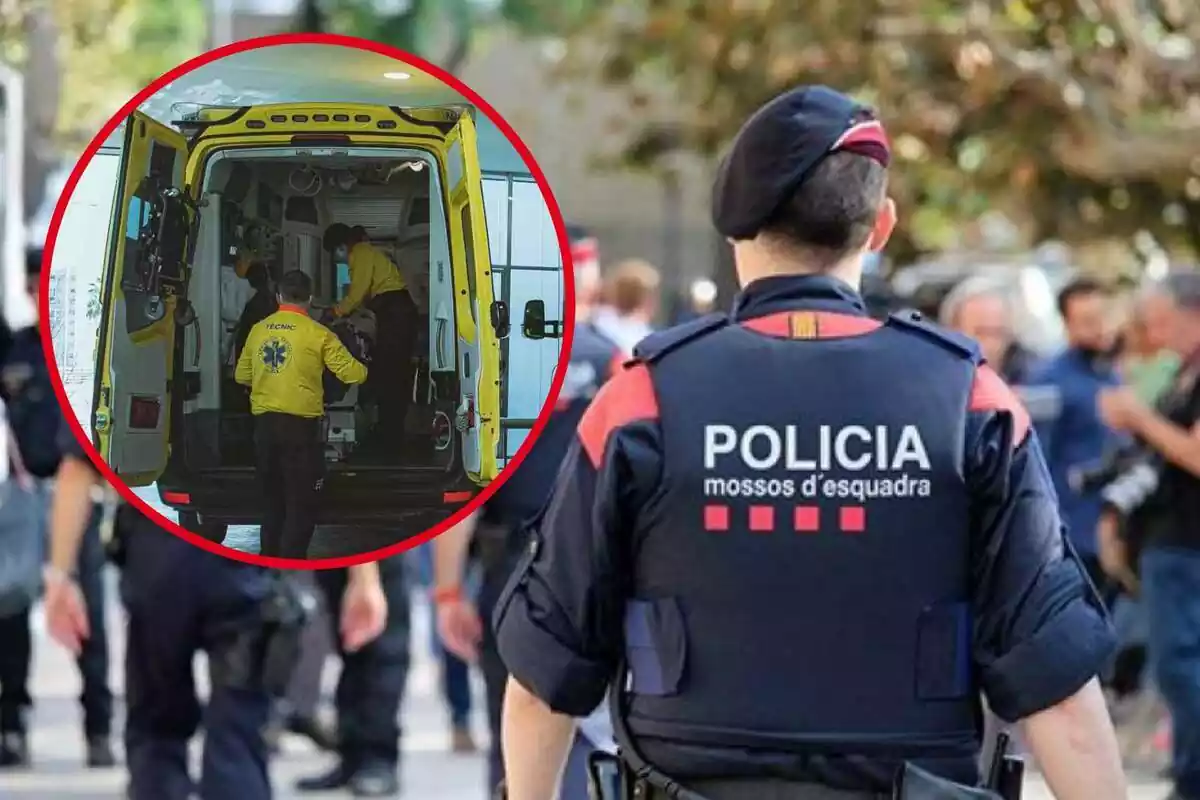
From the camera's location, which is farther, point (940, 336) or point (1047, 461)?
point (1047, 461)

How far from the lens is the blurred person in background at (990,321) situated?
887cm

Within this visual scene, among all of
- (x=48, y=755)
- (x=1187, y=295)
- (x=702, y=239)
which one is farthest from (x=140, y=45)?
(x=1187, y=295)

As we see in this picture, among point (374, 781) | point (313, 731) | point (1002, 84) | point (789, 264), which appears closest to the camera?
point (789, 264)

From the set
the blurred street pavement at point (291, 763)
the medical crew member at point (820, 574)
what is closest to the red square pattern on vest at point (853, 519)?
the medical crew member at point (820, 574)

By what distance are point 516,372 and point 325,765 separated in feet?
20.5

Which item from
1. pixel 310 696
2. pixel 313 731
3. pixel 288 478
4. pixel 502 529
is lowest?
pixel 313 731

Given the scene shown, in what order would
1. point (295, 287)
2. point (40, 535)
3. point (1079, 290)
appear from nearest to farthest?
1. point (295, 287)
2. point (40, 535)
3. point (1079, 290)

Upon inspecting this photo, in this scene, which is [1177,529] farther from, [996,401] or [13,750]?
[996,401]

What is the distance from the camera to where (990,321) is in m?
8.88

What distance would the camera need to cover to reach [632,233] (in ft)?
136

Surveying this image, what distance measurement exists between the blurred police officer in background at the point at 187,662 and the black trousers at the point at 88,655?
3024 millimetres

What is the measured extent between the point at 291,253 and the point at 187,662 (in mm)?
2953

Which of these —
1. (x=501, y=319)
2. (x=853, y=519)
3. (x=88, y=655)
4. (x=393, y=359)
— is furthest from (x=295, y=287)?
(x=88, y=655)

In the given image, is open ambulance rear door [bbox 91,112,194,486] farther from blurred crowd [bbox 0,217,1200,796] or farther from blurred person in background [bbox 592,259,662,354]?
blurred person in background [bbox 592,259,662,354]
